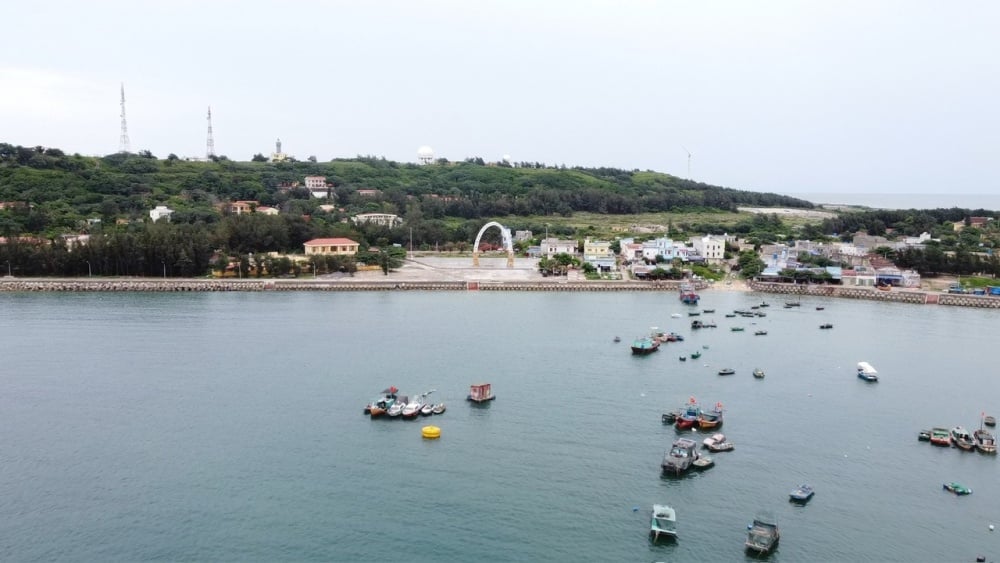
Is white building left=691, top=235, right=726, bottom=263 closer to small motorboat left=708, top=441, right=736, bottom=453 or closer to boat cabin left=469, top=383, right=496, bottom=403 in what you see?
boat cabin left=469, top=383, right=496, bottom=403

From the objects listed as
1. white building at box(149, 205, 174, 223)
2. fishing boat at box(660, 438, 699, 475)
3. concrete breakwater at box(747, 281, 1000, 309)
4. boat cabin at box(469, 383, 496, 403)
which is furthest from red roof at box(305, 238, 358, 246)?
fishing boat at box(660, 438, 699, 475)

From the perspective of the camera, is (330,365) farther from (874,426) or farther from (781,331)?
(781,331)

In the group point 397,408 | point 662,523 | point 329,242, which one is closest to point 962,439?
point 662,523

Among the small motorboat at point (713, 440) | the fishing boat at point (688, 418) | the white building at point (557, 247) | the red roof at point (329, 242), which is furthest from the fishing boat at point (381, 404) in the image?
the white building at point (557, 247)

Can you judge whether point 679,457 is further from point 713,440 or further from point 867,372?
point 867,372

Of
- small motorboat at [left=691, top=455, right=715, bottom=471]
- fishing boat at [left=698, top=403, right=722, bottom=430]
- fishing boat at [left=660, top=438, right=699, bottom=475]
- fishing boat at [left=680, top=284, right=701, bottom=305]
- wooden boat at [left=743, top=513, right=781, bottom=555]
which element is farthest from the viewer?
fishing boat at [left=680, top=284, right=701, bottom=305]

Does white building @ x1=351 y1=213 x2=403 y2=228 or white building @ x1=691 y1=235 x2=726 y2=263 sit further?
white building @ x1=351 y1=213 x2=403 y2=228

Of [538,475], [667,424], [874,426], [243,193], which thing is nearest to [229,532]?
[538,475]
